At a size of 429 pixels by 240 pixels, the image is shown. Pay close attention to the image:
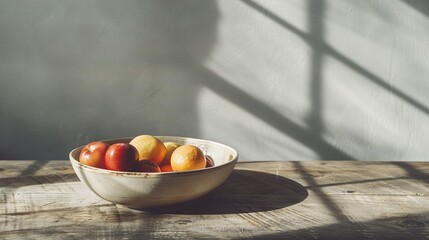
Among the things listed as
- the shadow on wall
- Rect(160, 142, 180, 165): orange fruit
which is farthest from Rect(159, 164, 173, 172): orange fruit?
the shadow on wall

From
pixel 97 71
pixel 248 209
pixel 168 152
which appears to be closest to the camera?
pixel 248 209

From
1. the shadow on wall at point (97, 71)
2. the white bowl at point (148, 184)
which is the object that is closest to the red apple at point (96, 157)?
the white bowl at point (148, 184)

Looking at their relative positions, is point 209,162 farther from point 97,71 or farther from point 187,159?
point 97,71

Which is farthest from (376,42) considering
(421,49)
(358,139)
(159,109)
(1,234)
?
(1,234)

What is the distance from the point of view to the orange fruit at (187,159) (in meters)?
1.17

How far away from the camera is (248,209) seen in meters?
1.16

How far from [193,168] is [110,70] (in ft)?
4.53

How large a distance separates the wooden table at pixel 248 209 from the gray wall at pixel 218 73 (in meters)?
0.94

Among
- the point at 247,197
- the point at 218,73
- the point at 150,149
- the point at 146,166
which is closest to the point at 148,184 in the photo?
Answer: the point at 146,166

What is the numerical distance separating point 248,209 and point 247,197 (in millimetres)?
95

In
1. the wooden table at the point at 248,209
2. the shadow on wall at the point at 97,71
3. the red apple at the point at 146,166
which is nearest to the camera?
the wooden table at the point at 248,209

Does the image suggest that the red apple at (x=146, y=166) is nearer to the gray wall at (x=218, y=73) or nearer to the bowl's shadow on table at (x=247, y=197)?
the bowl's shadow on table at (x=247, y=197)

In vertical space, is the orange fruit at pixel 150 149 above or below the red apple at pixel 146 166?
above

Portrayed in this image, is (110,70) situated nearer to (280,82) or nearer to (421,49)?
(280,82)
